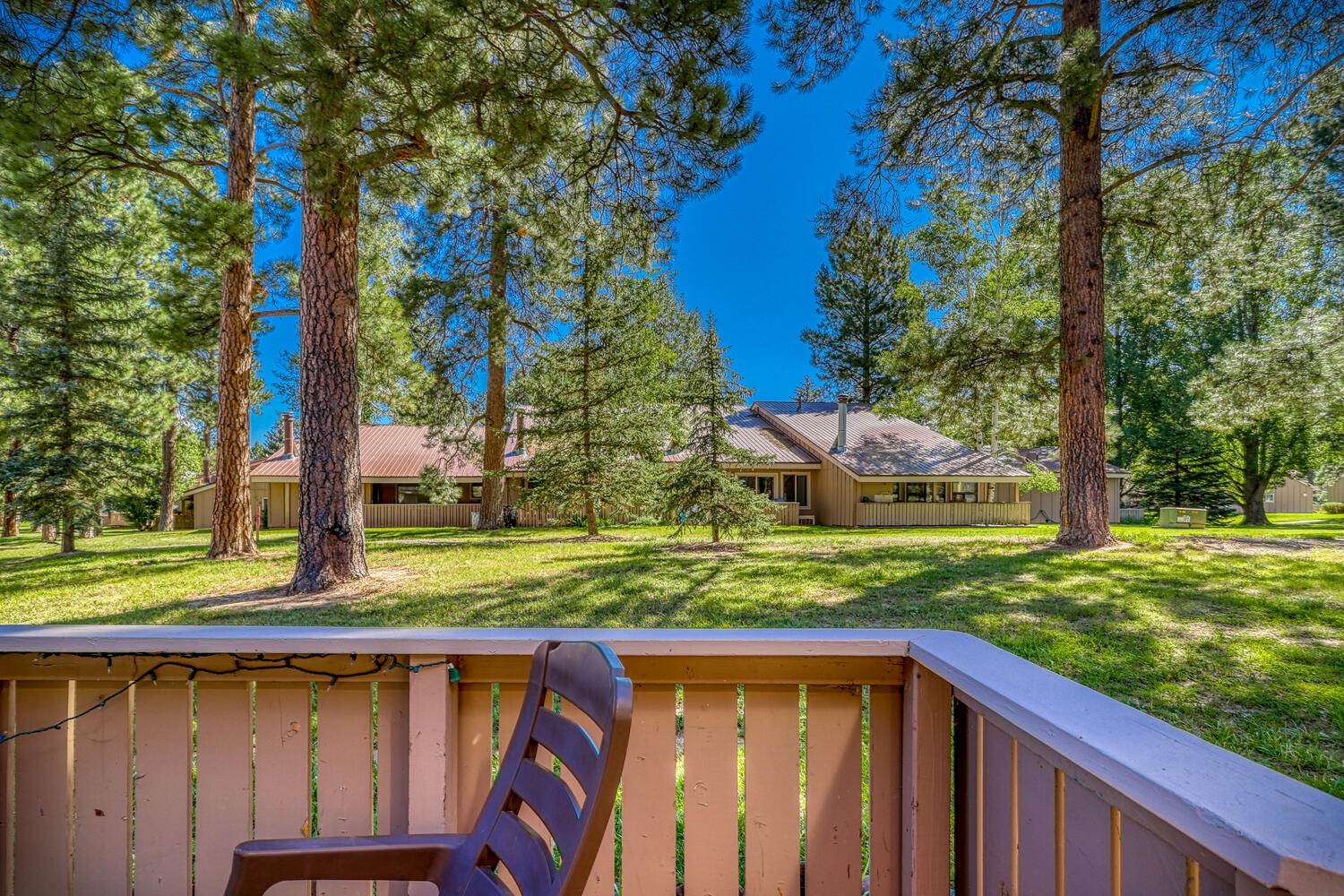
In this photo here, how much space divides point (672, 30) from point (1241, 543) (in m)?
11.4

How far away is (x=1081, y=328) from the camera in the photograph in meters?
8.59

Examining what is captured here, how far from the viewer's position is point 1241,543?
31.6 ft

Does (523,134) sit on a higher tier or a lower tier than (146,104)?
lower

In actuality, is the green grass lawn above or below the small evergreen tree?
below

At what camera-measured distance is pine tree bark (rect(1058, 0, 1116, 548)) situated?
26.6 feet

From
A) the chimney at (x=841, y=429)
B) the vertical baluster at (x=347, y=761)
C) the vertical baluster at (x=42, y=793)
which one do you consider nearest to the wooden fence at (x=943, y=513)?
the chimney at (x=841, y=429)

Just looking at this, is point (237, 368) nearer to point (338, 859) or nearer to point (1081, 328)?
point (338, 859)

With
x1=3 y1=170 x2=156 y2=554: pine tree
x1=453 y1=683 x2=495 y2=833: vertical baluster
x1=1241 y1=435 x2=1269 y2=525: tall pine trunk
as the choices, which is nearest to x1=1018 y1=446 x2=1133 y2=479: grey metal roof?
x1=1241 y1=435 x2=1269 y2=525: tall pine trunk

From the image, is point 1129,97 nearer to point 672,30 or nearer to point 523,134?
point 672,30

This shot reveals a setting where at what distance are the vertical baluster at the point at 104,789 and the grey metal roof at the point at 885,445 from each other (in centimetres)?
1912

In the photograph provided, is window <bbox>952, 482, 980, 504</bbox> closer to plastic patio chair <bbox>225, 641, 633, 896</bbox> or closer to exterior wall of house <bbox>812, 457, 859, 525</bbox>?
exterior wall of house <bbox>812, 457, 859, 525</bbox>

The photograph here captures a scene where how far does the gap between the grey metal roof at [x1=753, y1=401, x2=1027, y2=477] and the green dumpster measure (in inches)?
182

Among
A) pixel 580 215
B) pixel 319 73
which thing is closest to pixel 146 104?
pixel 319 73

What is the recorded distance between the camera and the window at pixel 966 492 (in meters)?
20.8
